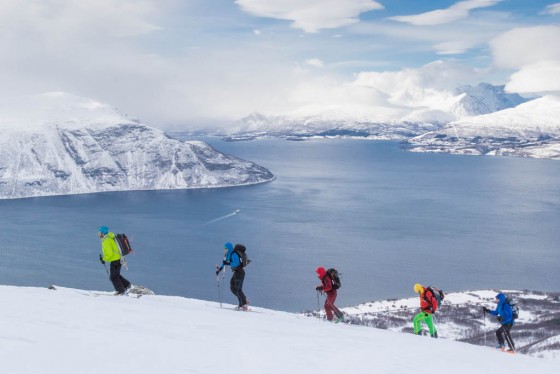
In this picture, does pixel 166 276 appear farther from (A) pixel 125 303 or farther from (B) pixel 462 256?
(A) pixel 125 303

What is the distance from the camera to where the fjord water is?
92812 mm

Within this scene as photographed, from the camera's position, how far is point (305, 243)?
121812mm

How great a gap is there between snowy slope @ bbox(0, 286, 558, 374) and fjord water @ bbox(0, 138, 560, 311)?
2516 inches

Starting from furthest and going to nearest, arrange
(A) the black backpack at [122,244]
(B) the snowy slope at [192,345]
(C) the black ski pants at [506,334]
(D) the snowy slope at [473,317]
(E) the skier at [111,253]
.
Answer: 1. (D) the snowy slope at [473,317]
2. (A) the black backpack at [122,244]
3. (E) the skier at [111,253]
4. (C) the black ski pants at [506,334]
5. (B) the snowy slope at [192,345]

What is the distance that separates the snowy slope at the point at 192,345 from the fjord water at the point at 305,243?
6392 centimetres

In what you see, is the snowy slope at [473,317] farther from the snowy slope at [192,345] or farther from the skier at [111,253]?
the snowy slope at [192,345]

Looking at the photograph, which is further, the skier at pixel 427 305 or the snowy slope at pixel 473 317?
the snowy slope at pixel 473 317

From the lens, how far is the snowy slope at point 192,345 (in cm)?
1014

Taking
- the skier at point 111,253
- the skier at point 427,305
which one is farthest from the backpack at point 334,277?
the skier at point 111,253

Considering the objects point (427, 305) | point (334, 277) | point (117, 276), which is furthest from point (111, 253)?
point (427, 305)

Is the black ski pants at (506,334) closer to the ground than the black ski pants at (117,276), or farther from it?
closer to the ground

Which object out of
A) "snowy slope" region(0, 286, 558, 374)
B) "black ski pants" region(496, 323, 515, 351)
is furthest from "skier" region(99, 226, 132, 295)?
"black ski pants" region(496, 323, 515, 351)

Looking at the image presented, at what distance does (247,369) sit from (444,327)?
6267 cm

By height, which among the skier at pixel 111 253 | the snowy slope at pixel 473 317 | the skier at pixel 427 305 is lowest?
the snowy slope at pixel 473 317
